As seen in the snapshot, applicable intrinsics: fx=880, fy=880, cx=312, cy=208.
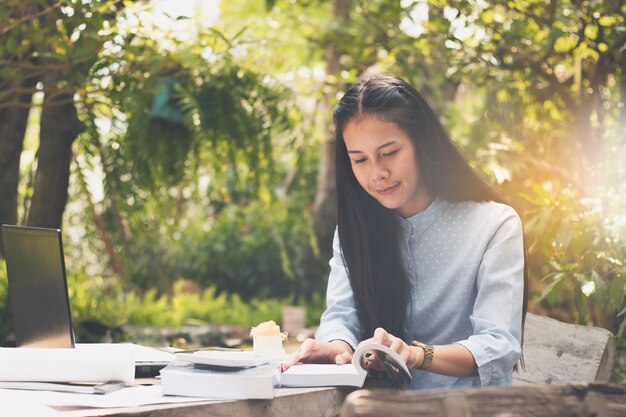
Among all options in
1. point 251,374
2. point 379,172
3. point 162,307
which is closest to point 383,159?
point 379,172

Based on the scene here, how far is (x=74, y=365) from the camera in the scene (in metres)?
1.99

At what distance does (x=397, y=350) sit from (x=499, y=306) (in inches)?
14.3

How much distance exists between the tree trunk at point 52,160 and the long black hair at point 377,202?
190 cm

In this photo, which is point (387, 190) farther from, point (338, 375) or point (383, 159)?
point (338, 375)

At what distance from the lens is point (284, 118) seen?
15.5 ft

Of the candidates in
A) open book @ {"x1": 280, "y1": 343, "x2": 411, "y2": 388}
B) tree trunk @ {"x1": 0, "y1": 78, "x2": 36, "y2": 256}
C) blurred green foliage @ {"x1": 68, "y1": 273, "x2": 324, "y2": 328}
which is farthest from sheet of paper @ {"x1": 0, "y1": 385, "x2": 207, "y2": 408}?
blurred green foliage @ {"x1": 68, "y1": 273, "x2": 324, "y2": 328}

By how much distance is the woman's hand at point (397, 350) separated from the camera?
2059 millimetres

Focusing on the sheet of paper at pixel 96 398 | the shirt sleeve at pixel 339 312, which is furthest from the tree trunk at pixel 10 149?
the sheet of paper at pixel 96 398

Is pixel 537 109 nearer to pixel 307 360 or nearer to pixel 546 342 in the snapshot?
pixel 546 342

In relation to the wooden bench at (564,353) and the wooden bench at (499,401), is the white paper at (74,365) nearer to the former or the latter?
the wooden bench at (499,401)

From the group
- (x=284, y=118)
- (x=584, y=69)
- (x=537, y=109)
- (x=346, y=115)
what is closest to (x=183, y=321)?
(x=284, y=118)

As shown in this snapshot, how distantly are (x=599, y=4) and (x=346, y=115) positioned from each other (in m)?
1.98

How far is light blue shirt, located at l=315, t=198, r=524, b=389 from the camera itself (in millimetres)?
2246

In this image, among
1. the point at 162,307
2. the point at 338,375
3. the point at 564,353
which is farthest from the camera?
the point at 162,307
